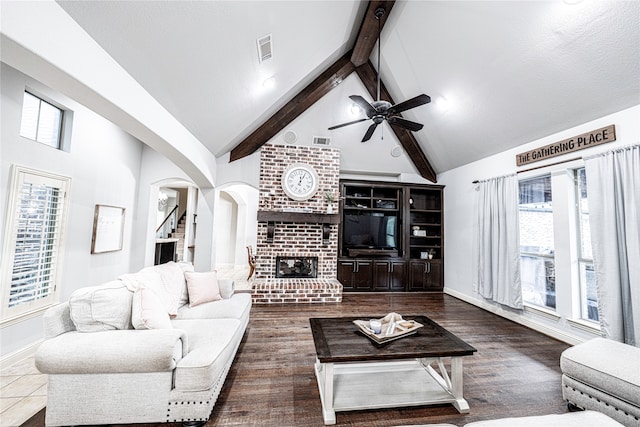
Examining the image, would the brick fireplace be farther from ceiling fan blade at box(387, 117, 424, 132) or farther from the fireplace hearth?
ceiling fan blade at box(387, 117, 424, 132)

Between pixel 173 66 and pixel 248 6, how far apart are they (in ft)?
2.80

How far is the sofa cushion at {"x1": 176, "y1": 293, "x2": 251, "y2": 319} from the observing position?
2.66m

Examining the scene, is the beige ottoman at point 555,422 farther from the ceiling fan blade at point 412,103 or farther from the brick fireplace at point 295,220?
the brick fireplace at point 295,220

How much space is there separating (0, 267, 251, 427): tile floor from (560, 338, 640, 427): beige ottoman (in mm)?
4032

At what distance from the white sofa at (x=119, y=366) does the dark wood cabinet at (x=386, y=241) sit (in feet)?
13.0

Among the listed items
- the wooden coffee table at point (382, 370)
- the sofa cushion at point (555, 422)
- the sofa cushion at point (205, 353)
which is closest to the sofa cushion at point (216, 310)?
the sofa cushion at point (205, 353)

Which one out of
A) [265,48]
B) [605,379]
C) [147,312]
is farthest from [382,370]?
[265,48]

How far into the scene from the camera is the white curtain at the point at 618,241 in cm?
261

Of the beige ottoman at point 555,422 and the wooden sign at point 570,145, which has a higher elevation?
the wooden sign at point 570,145

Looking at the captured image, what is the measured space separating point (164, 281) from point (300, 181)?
3.24m

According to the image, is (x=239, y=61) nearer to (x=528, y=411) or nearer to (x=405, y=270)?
(x=528, y=411)

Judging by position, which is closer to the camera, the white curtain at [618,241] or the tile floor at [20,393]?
the tile floor at [20,393]

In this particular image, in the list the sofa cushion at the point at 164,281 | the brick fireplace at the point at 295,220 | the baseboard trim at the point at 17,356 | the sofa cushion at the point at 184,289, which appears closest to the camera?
the sofa cushion at the point at 164,281

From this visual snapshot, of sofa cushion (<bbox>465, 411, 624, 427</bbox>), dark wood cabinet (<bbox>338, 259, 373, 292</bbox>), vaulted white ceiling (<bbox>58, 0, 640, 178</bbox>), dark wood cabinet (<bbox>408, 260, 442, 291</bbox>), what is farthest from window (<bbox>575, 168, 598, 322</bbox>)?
dark wood cabinet (<bbox>338, 259, 373, 292</bbox>)
